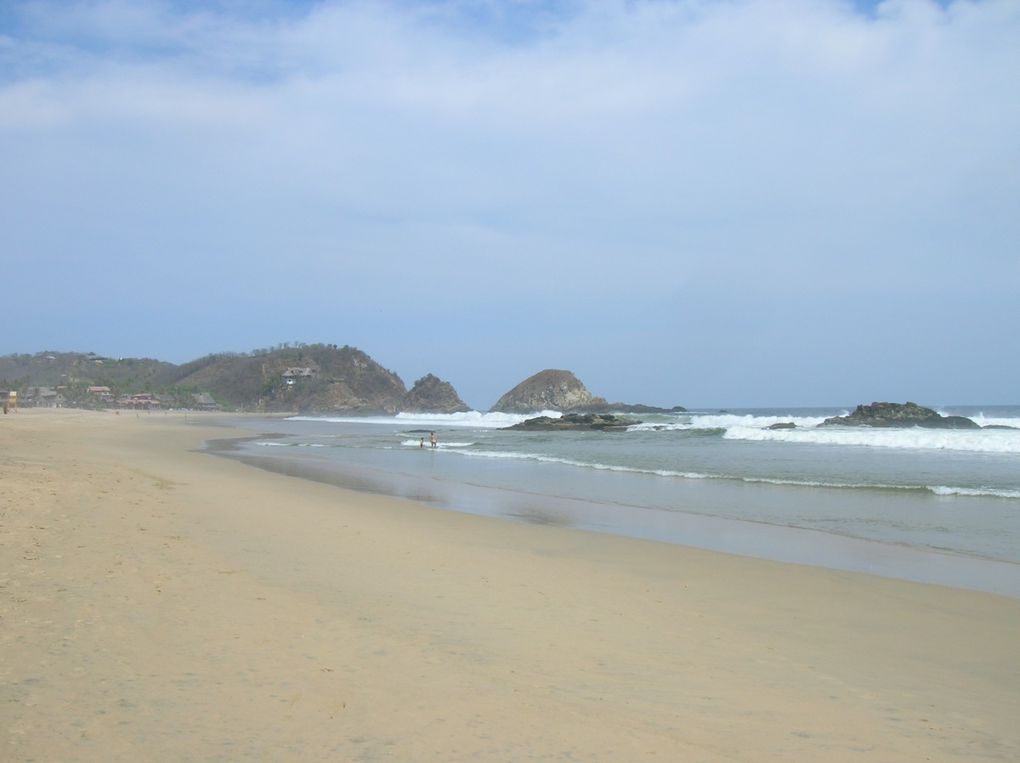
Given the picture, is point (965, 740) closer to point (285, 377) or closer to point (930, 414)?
point (930, 414)

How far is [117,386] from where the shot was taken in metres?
129

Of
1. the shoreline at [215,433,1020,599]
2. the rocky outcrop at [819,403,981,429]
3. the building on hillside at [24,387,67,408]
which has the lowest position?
the shoreline at [215,433,1020,599]

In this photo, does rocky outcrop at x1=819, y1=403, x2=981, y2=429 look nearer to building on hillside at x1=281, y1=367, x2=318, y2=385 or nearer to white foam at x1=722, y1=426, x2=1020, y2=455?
white foam at x1=722, y1=426, x2=1020, y2=455

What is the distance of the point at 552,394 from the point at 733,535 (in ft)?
341

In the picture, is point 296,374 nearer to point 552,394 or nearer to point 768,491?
point 552,394

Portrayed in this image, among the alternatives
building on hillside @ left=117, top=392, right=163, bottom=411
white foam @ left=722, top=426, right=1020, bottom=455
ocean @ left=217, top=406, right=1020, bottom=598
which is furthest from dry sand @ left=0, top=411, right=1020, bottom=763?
building on hillside @ left=117, top=392, right=163, bottom=411

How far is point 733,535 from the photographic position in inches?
469

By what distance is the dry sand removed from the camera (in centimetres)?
387

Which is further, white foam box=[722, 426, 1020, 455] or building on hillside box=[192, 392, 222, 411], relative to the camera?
building on hillside box=[192, 392, 222, 411]

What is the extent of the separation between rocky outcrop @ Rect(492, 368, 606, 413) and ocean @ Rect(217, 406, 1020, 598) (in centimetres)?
8038

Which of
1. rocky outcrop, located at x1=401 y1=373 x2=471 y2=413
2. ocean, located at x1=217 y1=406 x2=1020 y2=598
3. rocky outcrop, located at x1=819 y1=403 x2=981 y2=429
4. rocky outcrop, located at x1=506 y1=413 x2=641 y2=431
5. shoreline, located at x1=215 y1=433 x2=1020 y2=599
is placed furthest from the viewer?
rocky outcrop, located at x1=401 y1=373 x2=471 y2=413

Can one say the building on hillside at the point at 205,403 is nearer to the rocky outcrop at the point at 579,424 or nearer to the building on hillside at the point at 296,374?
the building on hillside at the point at 296,374

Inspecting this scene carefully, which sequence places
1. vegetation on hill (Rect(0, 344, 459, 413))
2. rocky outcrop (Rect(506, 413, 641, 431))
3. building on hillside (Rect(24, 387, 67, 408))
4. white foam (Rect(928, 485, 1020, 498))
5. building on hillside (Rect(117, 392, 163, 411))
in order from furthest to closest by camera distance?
1. vegetation on hill (Rect(0, 344, 459, 413))
2. building on hillside (Rect(117, 392, 163, 411))
3. building on hillside (Rect(24, 387, 67, 408))
4. rocky outcrop (Rect(506, 413, 641, 431))
5. white foam (Rect(928, 485, 1020, 498))

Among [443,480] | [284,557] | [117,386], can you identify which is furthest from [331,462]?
[117,386]
